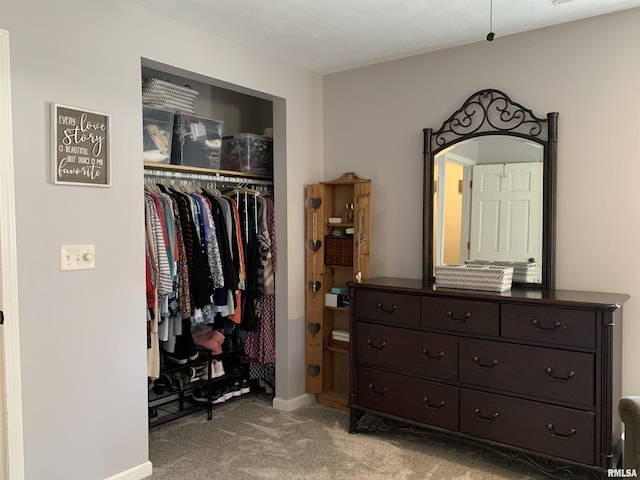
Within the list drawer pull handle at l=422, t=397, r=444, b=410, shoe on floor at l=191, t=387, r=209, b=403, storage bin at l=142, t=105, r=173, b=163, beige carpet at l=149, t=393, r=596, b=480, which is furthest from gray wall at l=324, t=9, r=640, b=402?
shoe on floor at l=191, t=387, r=209, b=403

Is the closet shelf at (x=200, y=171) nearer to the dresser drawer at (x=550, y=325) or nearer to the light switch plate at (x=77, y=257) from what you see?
the light switch plate at (x=77, y=257)

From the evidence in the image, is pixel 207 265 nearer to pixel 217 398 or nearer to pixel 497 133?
pixel 217 398

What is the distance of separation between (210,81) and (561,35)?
80.2 inches

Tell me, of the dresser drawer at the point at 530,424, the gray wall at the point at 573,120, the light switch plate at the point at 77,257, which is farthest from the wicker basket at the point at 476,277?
the light switch plate at the point at 77,257

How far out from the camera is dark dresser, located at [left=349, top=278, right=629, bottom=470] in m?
2.47

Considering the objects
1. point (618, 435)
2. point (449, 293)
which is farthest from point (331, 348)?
point (618, 435)

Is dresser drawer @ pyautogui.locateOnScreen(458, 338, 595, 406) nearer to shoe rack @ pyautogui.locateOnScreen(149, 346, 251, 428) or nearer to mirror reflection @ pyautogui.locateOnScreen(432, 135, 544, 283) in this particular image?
mirror reflection @ pyautogui.locateOnScreen(432, 135, 544, 283)

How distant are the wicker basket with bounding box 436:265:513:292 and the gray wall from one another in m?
0.41

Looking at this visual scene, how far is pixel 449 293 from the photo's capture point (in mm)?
2857

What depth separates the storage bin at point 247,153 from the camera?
3785 millimetres

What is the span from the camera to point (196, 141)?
3.41 meters

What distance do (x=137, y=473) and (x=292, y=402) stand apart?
1.26 m

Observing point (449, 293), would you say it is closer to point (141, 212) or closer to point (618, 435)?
point (618, 435)

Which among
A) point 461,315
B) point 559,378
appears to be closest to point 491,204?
point 461,315
